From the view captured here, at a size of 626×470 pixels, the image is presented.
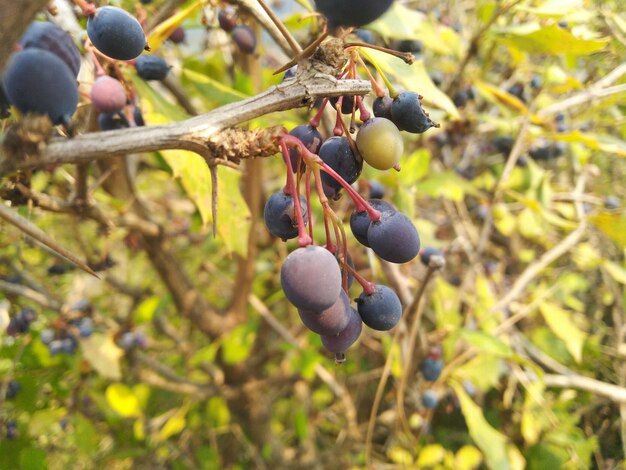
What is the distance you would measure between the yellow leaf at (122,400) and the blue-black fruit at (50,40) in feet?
5.61

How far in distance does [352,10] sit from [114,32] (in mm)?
327

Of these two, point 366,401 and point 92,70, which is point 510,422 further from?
point 92,70

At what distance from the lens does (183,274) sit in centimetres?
184

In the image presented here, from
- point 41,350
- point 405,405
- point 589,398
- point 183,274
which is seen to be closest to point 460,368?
point 405,405

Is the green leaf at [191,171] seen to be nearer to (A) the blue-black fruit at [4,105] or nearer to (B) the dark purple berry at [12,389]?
(A) the blue-black fruit at [4,105]

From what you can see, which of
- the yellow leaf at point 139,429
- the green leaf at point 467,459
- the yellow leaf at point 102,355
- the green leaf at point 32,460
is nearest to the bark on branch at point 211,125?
the green leaf at point 32,460

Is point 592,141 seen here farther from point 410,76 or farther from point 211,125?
point 211,125

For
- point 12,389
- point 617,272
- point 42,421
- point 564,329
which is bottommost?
point 564,329

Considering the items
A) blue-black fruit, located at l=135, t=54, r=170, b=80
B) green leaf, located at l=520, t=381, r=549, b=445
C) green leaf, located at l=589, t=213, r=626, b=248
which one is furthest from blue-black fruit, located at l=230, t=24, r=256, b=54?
green leaf, located at l=520, t=381, r=549, b=445

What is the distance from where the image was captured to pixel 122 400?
1876 mm

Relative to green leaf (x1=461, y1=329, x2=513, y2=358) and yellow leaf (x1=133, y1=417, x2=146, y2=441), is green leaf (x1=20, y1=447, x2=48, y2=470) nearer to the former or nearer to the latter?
yellow leaf (x1=133, y1=417, x2=146, y2=441)

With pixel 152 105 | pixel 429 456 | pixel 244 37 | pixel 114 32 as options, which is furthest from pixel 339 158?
pixel 429 456

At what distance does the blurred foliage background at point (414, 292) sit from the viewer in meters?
1.31

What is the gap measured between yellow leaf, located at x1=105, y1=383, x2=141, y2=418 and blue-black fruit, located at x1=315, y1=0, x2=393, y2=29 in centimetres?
187
